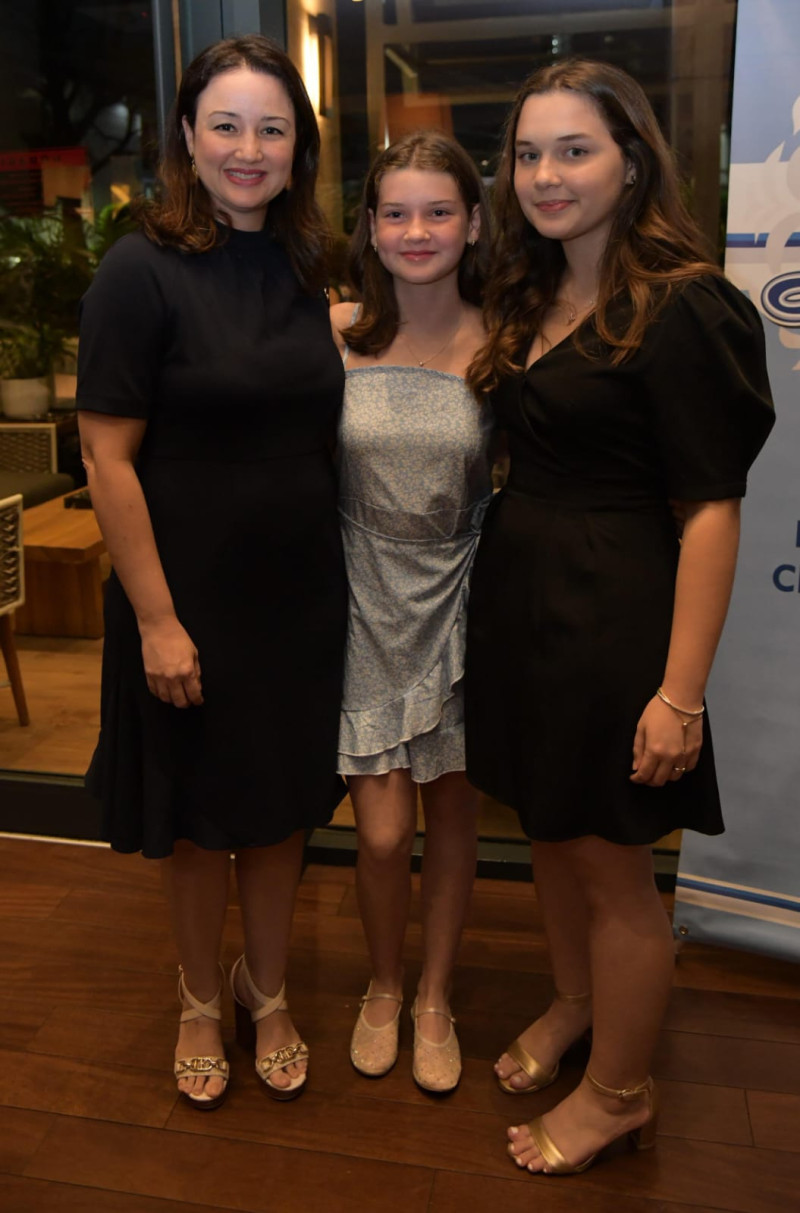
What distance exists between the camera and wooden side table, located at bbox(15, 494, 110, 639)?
10.2 ft

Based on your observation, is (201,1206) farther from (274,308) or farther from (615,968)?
(274,308)

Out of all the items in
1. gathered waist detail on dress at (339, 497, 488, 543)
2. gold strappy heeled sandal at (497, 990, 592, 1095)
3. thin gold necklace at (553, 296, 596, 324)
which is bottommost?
gold strappy heeled sandal at (497, 990, 592, 1095)

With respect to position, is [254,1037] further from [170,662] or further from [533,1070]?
[170,662]

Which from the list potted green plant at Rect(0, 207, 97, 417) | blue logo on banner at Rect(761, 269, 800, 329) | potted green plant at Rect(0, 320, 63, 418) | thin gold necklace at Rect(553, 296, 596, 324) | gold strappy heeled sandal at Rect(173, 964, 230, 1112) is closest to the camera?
thin gold necklace at Rect(553, 296, 596, 324)

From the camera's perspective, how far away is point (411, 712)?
195 centimetres

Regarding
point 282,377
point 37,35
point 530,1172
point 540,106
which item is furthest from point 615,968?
point 37,35

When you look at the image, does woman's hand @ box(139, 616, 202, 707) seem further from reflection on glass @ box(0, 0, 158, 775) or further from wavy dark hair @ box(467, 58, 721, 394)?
reflection on glass @ box(0, 0, 158, 775)

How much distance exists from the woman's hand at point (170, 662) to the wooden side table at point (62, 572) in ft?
4.25

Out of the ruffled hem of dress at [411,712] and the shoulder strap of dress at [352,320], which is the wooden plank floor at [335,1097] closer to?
the ruffled hem of dress at [411,712]

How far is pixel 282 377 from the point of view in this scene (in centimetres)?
179

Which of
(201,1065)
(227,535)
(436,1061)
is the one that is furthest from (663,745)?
(201,1065)

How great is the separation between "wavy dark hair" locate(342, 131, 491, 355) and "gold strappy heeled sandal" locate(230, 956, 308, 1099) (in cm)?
124

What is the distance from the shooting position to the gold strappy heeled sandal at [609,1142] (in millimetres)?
1897

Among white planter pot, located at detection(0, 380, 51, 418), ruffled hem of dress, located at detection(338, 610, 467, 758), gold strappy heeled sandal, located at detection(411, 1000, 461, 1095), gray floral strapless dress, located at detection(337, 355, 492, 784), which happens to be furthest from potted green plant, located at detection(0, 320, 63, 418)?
gold strappy heeled sandal, located at detection(411, 1000, 461, 1095)
